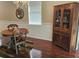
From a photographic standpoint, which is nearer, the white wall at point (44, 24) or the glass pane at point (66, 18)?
the glass pane at point (66, 18)

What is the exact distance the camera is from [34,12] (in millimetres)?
6520

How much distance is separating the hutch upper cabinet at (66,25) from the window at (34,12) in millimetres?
1400

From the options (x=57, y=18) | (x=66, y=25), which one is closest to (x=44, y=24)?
(x=57, y=18)

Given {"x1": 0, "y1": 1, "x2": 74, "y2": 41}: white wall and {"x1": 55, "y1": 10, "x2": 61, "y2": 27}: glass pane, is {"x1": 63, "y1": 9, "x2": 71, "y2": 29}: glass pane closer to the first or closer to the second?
{"x1": 55, "y1": 10, "x2": 61, "y2": 27}: glass pane

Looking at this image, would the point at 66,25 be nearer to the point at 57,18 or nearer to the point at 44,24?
the point at 57,18

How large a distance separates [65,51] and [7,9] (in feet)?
14.2

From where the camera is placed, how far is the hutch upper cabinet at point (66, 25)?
4320mm

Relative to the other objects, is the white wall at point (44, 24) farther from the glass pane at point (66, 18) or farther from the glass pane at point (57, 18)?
the glass pane at point (66, 18)

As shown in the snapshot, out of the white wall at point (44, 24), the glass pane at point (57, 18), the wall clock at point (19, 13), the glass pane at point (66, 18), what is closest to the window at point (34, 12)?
the white wall at point (44, 24)

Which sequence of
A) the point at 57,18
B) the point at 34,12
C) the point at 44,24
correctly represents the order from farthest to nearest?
the point at 34,12, the point at 44,24, the point at 57,18

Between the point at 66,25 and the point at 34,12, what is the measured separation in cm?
240

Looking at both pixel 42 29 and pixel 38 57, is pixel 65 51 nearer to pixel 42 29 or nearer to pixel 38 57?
pixel 38 57

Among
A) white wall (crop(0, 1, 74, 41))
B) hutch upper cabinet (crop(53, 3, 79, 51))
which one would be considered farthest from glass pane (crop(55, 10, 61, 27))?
white wall (crop(0, 1, 74, 41))

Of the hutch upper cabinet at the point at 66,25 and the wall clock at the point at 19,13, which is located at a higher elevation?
the wall clock at the point at 19,13
